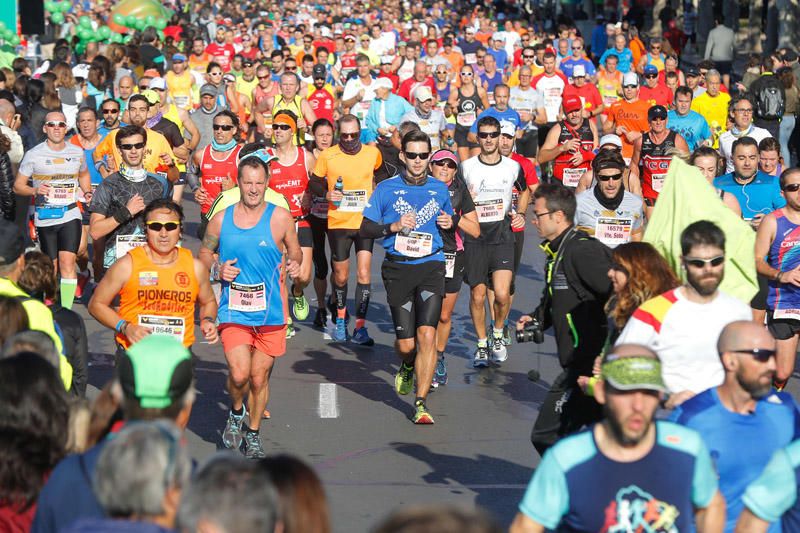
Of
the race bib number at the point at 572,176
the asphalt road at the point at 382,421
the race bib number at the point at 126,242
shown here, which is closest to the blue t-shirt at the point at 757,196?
the asphalt road at the point at 382,421

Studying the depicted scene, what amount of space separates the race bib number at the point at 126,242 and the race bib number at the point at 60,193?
1.91 metres

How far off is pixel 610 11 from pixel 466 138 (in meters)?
37.5

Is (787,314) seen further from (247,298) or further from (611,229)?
(247,298)

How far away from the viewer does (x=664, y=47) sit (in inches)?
1027

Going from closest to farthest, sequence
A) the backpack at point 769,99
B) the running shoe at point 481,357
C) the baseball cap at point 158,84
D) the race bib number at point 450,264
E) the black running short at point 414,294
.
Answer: the black running short at point 414,294 < the race bib number at point 450,264 < the running shoe at point 481,357 < the baseball cap at point 158,84 < the backpack at point 769,99

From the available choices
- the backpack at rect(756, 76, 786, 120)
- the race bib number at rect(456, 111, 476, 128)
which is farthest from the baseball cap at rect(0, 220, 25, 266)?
the backpack at rect(756, 76, 786, 120)

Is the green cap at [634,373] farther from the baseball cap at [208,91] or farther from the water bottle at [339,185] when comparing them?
the baseball cap at [208,91]

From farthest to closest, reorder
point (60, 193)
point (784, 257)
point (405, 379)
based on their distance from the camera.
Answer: point (60, 193), point (405, 379), point (784, 257)

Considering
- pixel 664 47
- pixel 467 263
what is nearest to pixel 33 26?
pixel 664 47

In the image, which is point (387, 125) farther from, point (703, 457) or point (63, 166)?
point (703, 457)

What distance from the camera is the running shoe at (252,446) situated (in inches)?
340

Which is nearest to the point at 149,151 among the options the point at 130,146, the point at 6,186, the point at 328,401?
the point at 6,186

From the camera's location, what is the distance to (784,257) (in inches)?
369

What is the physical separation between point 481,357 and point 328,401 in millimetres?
1501
